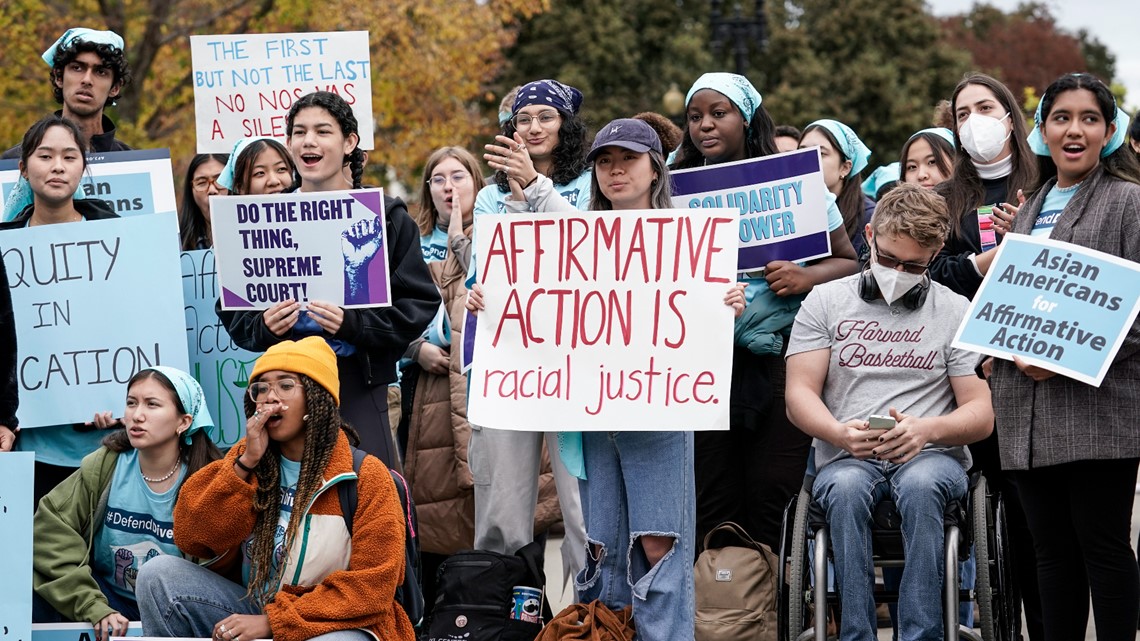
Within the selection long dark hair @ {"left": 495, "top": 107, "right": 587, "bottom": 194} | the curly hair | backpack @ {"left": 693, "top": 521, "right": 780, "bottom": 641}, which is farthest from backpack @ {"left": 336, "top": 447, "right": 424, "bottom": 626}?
the curly hair

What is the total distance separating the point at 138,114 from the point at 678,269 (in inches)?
505

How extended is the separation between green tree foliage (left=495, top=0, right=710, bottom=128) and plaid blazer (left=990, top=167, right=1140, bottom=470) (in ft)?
73.0

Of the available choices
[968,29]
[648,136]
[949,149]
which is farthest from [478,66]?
[968,29]

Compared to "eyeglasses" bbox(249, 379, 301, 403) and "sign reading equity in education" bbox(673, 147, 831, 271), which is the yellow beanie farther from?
"sign reading equity in education" bbox(673, 147, 831, 271)

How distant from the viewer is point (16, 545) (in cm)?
453

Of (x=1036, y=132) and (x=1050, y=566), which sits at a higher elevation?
(x=1036, y=132)

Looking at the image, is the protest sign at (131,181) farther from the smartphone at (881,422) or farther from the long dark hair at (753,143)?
the smartphone at (881,422)

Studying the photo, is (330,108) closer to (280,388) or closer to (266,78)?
(280,388)

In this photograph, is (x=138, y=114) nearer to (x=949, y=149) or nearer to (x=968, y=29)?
(x=949, y=149)

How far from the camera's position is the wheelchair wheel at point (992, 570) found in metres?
4.60

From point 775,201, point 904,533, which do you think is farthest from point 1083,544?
point 775,201

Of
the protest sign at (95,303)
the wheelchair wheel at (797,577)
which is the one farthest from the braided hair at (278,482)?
the wheelchair wheel at (797,577)

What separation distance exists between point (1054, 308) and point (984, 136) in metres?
1.26

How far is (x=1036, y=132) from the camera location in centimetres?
514
